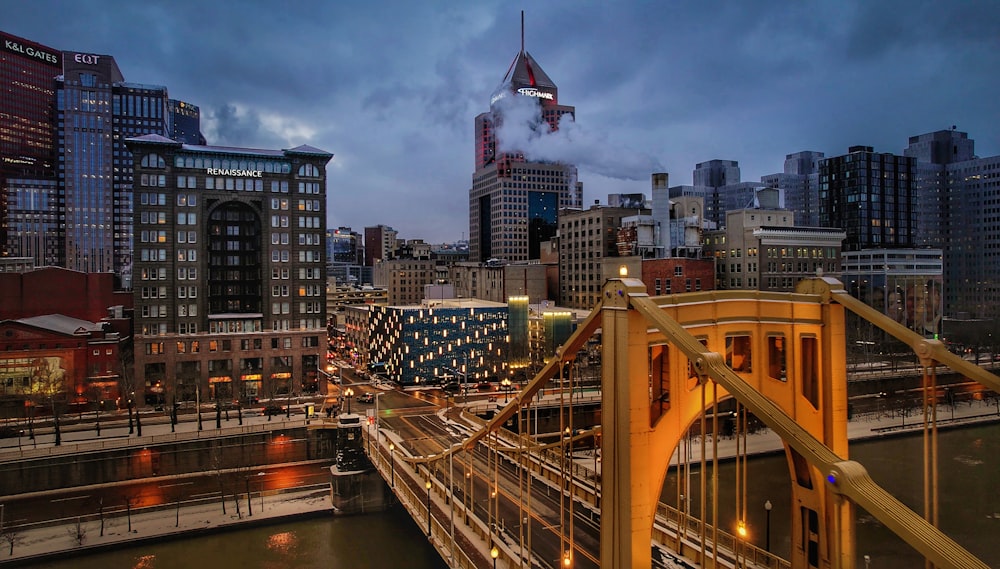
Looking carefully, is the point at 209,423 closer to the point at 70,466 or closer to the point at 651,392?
the point at 70,466

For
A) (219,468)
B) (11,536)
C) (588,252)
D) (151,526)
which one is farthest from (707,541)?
(588,252)

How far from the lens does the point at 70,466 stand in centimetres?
5659

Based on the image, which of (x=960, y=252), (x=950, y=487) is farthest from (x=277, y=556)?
(x=960, y=252)

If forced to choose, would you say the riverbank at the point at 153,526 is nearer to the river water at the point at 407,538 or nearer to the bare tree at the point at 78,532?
the bare tree at the point at 78,532

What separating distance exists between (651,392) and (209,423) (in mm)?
60210

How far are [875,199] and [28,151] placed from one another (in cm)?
21127

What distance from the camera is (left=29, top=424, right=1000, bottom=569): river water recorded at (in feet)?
147

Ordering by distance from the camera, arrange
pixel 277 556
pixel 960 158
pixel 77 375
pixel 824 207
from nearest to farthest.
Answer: pixel 277 556 < pixel 77 375 < pixel 824 207 < pixel 960 158

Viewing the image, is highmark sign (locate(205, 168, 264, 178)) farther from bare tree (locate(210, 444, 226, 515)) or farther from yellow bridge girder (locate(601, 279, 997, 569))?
yellow bridge girder (locate(601, 279, 997, 569))

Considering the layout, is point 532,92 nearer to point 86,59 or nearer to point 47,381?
point 86,59

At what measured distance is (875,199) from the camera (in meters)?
143

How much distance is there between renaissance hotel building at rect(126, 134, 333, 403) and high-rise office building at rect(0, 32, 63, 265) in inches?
4311

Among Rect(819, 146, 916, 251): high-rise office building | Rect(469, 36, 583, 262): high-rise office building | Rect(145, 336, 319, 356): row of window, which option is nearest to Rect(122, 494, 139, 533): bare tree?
Rect(145, 336, 319, 356): row of window

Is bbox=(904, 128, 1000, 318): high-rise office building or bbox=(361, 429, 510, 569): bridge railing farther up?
bbox=(904, 128, 1000, 318): high-rise office building
